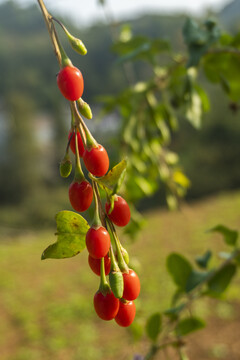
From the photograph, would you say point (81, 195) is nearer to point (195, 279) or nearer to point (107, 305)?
point (107, 305)

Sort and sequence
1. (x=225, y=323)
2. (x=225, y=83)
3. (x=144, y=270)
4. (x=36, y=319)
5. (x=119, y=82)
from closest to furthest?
1. (x=225, y=83)
2. (x=225, y=323)
3. (x=36, y=319)
4. (x=144, y=270)
5. (x=119, y=82)

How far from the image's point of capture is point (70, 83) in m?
0.27

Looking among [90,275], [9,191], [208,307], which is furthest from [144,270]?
[9,191]

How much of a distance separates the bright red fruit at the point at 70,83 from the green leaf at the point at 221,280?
42 cm

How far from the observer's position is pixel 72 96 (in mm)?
272

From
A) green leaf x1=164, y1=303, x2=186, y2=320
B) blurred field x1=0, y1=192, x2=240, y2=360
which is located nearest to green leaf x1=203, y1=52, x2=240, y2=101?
green leaf x1=164, y1=303, x2=186, y2=320

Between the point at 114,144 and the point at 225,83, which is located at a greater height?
the point at 225,83

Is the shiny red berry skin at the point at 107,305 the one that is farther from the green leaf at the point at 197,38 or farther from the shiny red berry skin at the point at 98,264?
the green leaf at the point at 197,38

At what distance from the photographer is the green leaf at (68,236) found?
0.32 m

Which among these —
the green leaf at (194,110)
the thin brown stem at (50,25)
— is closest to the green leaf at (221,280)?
the green leaf at (194,110)

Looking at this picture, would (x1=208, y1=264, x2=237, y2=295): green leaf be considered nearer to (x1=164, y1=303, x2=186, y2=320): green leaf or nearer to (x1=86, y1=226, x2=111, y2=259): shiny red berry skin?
(x1=164, y1=303, x2=186, y2=320): green leaf

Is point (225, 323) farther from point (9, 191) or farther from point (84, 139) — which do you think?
point (9, 191)

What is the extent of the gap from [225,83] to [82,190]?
0.41 m

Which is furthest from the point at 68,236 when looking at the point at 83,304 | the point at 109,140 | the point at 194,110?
the point at 83,304
